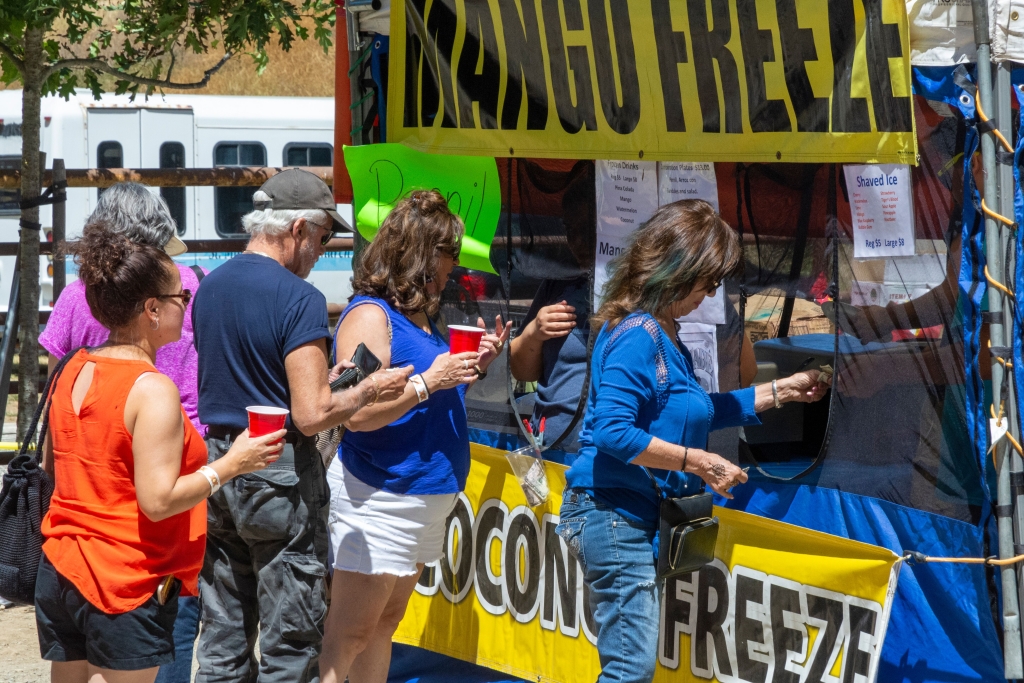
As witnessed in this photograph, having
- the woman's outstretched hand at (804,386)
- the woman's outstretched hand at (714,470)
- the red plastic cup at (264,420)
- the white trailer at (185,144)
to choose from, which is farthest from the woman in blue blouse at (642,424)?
the white trailer at (185,144)

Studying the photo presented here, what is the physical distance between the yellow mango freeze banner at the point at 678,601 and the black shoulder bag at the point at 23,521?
171 centimetres

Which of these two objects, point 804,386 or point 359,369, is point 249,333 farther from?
point 804,386

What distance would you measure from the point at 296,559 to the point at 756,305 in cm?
166

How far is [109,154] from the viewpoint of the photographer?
35.7 feet

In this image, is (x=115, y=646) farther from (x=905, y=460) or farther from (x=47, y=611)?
(x=905, y=460)

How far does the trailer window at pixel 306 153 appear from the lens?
37.1ft

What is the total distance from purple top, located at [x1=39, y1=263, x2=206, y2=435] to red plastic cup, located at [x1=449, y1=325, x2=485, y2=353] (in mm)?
1009

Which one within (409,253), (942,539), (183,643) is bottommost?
(183,643)

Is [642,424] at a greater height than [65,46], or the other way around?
[65,46]

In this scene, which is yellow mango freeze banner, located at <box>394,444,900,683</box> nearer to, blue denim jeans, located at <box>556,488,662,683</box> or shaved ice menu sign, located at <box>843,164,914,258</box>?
blue denim jeans, located at <box>556,488,662,683</box>

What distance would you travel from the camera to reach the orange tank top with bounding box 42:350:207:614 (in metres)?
2.49

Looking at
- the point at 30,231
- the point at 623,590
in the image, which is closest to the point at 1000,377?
the point at 623,590

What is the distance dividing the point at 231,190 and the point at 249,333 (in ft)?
29.1

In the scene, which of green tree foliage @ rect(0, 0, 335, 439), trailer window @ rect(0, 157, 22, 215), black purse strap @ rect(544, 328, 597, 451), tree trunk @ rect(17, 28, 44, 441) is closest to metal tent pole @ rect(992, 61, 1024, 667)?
black purse strap @ rect(544, 328, 597, 451)
